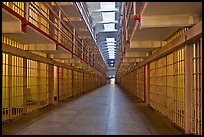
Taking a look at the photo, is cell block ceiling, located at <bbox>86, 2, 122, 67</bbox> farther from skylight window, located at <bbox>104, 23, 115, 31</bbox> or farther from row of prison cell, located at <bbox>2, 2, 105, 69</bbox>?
row of prison cell, located at <bbox>2, 2, 105, 69</bbox>

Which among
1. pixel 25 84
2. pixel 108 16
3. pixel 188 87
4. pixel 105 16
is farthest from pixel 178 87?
pixel 105 16

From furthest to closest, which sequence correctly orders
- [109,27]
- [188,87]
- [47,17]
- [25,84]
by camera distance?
[109,27] → [47,17] → [25,84] → [188,87]

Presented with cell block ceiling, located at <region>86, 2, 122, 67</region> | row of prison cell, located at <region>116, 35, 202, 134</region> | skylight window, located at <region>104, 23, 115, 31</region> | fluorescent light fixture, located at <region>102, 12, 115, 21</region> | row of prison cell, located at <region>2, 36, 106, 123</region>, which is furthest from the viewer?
skylight window, located at <region>104, 23, 115, 31</region>

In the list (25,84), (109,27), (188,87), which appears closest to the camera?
(188,87)

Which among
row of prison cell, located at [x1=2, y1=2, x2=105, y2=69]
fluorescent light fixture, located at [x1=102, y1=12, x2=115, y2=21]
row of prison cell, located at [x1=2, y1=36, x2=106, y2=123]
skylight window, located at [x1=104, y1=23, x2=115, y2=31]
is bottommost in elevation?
row of prison cell, located at [x1=2, y1=36, x2=106, y2=123]

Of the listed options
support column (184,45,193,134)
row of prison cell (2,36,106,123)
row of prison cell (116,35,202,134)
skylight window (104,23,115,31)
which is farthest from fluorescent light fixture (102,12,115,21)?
support column (184,45,193,134)

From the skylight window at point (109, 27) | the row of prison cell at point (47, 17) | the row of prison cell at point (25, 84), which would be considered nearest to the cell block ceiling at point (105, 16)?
the skylight window at point (109, 27)

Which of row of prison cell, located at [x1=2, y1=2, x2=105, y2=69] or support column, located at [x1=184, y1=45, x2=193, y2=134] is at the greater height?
row of prison cell, located at [x1=2, y1=2, x2=105, y2=69]

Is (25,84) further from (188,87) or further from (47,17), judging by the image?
(188,87)

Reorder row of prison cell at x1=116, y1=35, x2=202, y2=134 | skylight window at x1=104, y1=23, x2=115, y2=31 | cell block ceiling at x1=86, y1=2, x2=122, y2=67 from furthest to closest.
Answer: skylight window at x1=104, y1=23, x2=115, y2=31, cell block ceiling at x1=86, y1=2, x2=122, y2=67, row of prison cell at x1=116, y1=35, x2=202, y2=134

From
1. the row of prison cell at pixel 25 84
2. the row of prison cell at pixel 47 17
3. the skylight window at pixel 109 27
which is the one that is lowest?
the row of prison cell at pixel 25 84

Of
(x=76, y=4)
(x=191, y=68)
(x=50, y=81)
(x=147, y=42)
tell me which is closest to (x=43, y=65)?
(x=50, y=81)

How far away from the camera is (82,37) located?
17109 mm

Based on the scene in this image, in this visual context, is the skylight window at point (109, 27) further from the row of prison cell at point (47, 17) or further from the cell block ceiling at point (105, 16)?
the row of prison cell at point (47, 17)
